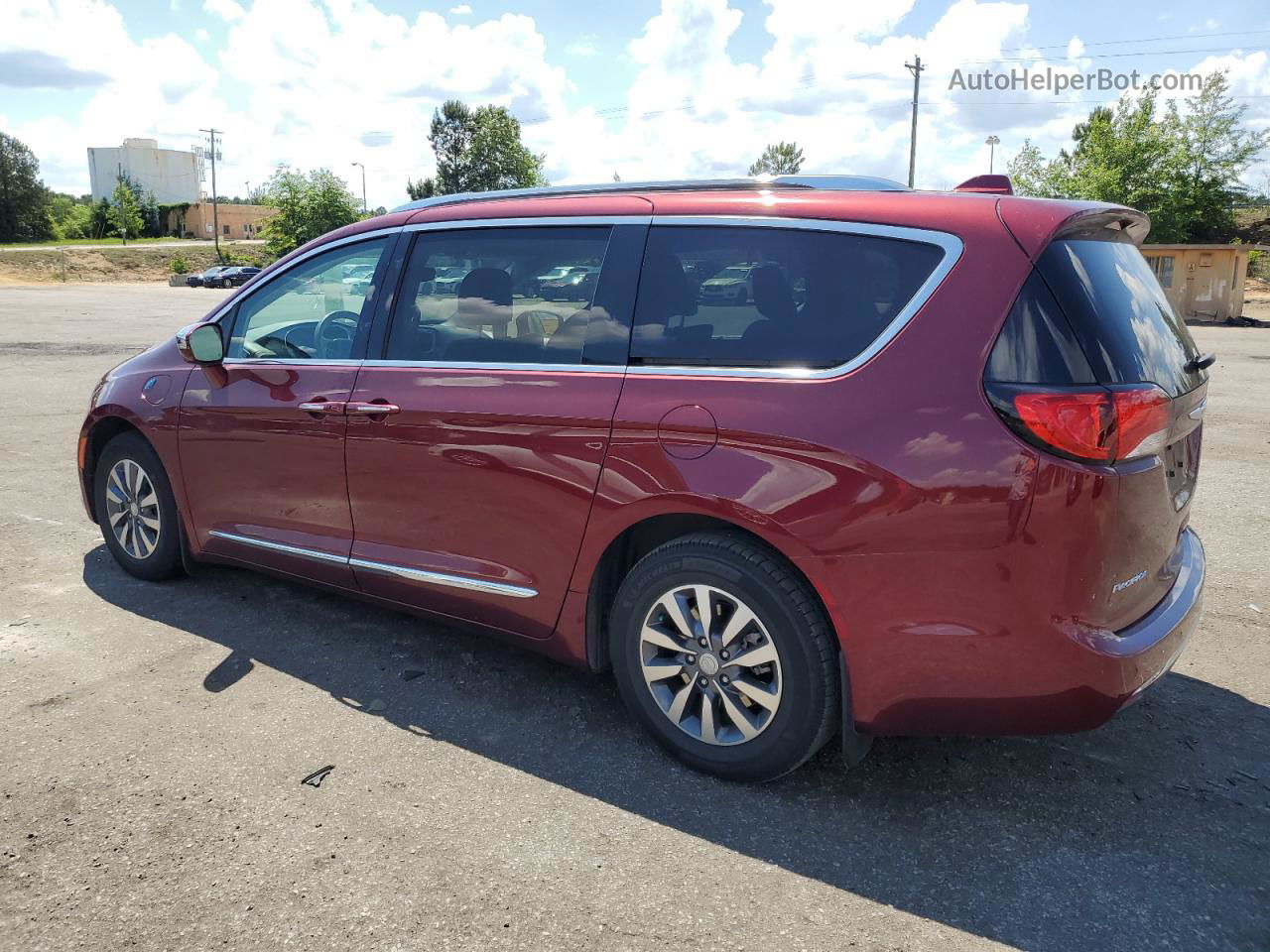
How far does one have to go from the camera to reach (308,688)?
3820 mm

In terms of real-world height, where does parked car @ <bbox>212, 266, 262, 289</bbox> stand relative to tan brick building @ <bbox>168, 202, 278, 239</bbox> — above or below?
below

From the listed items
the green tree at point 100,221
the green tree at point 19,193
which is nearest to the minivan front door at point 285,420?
the green tree at point 19,193

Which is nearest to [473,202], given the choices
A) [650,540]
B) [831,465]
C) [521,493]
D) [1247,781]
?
[521,493]

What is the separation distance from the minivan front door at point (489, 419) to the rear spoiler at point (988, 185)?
1105 mm

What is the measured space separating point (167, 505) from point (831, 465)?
11.2 ft

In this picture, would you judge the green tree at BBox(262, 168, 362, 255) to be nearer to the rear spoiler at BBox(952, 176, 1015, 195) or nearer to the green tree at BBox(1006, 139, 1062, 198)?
the green tree at BBox(1006, 139, 1062, 198)

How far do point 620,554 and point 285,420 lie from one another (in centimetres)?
165

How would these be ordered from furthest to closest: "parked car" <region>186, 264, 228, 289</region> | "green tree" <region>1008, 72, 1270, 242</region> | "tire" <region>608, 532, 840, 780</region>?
"parked car" <region>186, 264, 228, 289</region>
"green tree" <region>1008, 72, 1270, 242</region>
"tire" <region>608, 532, 840, 780</region>

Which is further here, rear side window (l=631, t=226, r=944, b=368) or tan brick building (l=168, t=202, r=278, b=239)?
tan brick building (l=168, t=202, r=278, b=239)

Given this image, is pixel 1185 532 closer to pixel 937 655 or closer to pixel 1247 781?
pixel 1247 781

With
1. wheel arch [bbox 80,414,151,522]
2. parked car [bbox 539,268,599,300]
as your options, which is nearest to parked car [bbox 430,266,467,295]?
parked car [bbox 539,268,599,300]

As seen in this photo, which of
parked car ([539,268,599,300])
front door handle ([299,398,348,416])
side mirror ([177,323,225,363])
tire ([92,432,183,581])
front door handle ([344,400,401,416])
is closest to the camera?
parked car ([539,268,599,300])

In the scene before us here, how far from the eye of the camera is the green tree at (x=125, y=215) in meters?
97.8

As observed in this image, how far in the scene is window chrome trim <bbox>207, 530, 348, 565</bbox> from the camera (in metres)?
4.11
